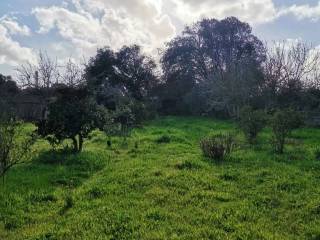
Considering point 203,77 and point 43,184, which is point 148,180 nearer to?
point 43,184

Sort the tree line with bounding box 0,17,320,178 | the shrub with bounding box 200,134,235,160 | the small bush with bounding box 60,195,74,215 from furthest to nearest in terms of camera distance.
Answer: the tree line with bounding box 0,17,320,178 → the shrub with bounding box 200,134,235,160 → the small bush with bounding box 60,195,74,215

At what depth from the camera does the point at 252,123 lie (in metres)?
21.4

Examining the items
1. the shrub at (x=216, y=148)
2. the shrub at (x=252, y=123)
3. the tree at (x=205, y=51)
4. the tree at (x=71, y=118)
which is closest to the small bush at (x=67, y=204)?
the shrub at (x=216, y=148)

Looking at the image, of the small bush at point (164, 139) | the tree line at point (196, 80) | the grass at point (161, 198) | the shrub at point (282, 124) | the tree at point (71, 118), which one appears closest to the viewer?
the grass at point (161, 198)

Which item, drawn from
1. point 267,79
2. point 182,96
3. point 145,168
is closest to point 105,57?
point 182,96

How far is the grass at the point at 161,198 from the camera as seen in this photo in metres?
8.34

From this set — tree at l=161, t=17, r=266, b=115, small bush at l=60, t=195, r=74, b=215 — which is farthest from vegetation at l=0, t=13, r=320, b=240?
tree at l=161, t=17, r=266, b=115

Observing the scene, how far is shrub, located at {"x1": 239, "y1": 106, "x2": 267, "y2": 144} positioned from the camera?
21.3 meters

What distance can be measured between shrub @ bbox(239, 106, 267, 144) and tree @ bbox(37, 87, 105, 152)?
686 cm

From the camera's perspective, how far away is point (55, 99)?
18906 millimetres

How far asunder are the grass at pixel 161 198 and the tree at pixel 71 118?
1.45 meters

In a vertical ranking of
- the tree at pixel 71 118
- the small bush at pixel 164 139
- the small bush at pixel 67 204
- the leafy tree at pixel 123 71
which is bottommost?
the small bush at pixel 67 204

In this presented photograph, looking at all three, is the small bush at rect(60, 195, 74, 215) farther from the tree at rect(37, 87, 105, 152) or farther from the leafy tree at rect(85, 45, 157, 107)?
the leafy tree at rect(85, 45, 157, 107)

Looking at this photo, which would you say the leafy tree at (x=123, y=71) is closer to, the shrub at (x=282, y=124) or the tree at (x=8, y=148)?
the shrub at (x=282, y=124)
